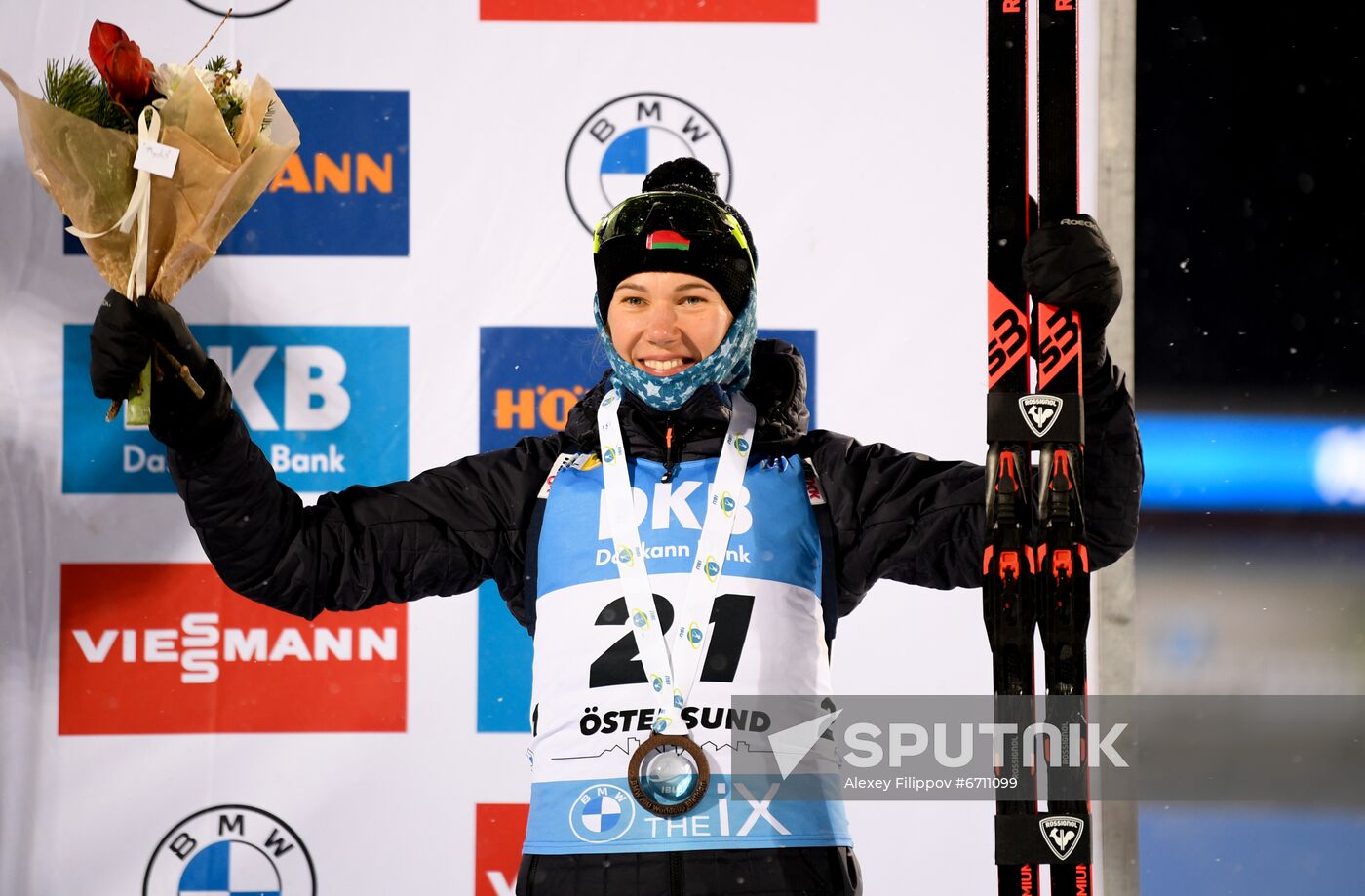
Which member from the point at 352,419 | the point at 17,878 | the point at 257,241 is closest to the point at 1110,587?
the point at 352,419

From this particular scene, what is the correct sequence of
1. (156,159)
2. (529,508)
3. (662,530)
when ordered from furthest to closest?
(529,508)
(662,530)
(156,159)

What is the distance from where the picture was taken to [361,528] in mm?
2131

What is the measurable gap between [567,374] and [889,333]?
2.36 feet

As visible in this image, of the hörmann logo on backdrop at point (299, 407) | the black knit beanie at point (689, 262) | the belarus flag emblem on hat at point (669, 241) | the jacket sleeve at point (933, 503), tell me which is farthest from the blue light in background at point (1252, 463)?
the hörmann logo on backdrop at point (299, 407)

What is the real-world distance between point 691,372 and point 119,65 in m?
0.91

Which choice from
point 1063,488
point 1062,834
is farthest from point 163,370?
point 1062,834

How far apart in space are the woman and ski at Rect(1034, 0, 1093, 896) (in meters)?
0.06

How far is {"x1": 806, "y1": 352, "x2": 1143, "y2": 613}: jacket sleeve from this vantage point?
1984mm

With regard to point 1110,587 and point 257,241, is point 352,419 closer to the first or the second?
point 257,241

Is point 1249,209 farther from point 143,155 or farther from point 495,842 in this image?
point 143,155

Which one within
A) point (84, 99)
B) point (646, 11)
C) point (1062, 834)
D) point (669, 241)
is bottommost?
point (1062, 834)

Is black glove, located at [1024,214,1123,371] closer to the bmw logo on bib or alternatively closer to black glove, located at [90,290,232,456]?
the bmw logo on bib

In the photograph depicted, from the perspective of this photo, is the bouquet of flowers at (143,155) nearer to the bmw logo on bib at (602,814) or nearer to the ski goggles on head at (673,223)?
the ski goggles on head at (673,223)

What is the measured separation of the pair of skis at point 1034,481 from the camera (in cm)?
192
